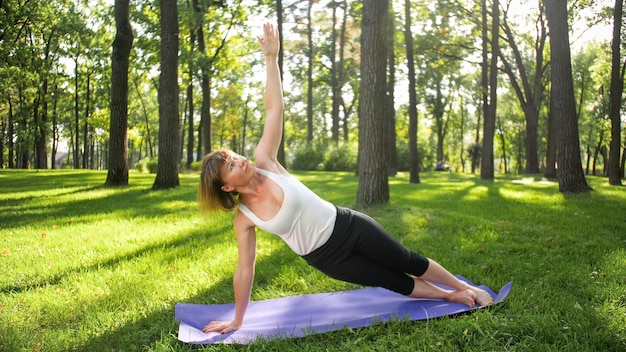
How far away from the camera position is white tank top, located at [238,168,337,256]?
3.13m

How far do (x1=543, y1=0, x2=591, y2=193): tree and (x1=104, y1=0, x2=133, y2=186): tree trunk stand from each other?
457 inches

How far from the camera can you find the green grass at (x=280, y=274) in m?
3.15

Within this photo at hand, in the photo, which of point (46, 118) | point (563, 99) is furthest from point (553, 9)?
point (46, 118)

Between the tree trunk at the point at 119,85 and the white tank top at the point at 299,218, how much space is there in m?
11.0

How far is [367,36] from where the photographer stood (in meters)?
8.09

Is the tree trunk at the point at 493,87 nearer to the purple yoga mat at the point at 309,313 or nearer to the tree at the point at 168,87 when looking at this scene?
the tree at the point at 168,87

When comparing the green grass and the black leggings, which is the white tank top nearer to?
the black leggings

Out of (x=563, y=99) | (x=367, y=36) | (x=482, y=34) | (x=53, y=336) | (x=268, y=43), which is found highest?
(x=482, y=34)

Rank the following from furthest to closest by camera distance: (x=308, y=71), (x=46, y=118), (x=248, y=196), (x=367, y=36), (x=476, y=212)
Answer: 1. (x=46, y=118)
2. (x=308, y=71)
3. (x=476, y=212)
4. (x=367, y=36)
5. (x=248, y=196)

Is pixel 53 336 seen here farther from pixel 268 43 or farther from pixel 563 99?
pixel 563 99

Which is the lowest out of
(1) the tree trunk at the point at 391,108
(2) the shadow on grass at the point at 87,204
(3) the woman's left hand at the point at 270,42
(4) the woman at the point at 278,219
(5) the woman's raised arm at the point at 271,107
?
(2) the shadow on grass at the point at 87,204

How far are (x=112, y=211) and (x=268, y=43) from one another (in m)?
7.13

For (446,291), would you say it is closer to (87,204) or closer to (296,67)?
(87,204)

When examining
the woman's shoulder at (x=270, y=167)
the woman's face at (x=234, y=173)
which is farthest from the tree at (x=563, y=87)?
the woman's face at (x=234, y=173)
